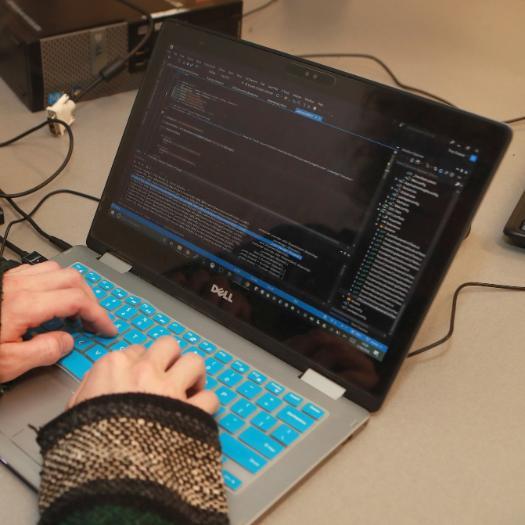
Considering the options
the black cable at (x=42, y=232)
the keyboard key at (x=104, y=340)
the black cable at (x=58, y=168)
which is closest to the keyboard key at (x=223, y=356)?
the keyboard key at (x=104, y=340)

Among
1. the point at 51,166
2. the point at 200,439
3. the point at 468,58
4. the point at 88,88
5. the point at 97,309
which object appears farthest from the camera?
the point at 468,58

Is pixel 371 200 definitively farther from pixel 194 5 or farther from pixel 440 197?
pixel 194 5

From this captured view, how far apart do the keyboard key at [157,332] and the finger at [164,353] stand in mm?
69

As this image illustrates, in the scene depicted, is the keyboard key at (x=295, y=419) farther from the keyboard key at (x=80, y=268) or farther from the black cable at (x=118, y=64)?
the black cable at (x=118, y=64)

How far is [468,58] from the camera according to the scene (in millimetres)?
1333

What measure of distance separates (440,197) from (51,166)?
589 millimetres

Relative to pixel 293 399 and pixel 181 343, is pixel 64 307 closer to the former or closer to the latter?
pixel 181 343

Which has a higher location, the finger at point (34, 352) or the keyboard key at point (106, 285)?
the keyboard key at point (106, 285)

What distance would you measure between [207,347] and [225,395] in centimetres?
7

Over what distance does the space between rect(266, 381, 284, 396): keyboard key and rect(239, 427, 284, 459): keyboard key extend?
50mm

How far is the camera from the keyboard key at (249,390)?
64 centimetres

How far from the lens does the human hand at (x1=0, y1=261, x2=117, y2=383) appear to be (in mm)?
627

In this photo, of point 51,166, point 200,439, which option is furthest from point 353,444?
point 51,166

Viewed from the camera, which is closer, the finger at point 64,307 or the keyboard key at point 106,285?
the finger at point 64,307
